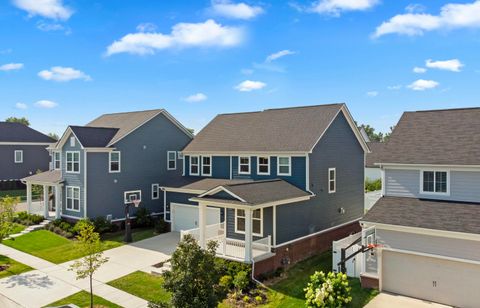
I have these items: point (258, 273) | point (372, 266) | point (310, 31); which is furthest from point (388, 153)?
point (258, 273)

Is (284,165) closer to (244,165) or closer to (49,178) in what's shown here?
(244,165)

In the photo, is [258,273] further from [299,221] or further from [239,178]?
[239,178]

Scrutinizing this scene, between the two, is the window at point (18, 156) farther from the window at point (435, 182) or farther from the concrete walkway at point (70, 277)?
the window at point (435, 182)

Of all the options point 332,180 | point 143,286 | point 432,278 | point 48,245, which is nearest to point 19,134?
point 48,245

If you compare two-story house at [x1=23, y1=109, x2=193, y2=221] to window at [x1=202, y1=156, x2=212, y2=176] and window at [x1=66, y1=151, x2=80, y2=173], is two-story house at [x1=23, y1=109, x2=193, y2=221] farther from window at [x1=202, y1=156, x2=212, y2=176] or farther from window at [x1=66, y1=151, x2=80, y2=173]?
window at [x1=202, y1=156, x2=212, y2=176]

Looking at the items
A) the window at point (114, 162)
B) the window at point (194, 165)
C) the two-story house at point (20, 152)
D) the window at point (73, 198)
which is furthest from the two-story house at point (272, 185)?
the two-story house at point (20, 152)

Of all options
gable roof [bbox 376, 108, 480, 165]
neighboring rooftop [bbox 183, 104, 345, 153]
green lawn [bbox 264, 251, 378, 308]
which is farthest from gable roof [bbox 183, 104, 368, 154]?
green lawn [bbox 264, 251, 378, 308]
